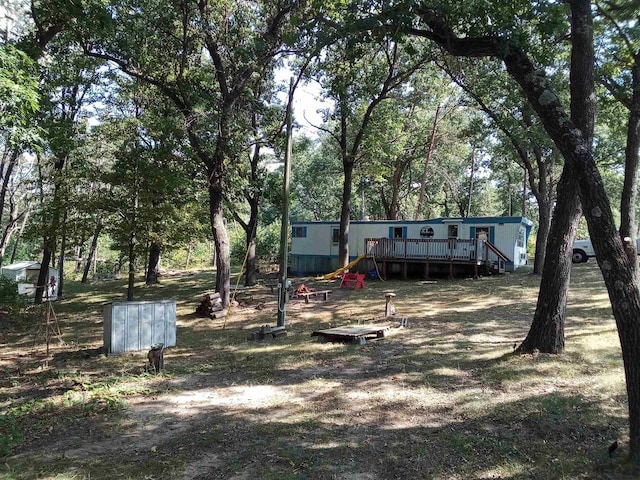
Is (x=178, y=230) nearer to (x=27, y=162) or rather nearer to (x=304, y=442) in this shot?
(x=304, y=442)

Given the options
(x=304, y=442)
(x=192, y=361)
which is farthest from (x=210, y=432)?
(x=192, y=361)

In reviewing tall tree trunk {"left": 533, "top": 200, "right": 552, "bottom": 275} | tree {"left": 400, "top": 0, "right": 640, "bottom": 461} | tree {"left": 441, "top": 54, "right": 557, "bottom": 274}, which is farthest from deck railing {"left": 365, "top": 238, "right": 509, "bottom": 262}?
tree {"left": 400, "top": 0, "right": 640, "bottom": 461}

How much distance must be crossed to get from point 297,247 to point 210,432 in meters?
21.7

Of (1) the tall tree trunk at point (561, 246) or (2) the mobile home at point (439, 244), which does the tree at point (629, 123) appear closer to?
(1) the tall tree trunk at point (561, 246)

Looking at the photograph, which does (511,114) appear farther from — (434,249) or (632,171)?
(632,171)

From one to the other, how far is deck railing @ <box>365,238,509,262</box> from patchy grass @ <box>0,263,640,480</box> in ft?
30.4

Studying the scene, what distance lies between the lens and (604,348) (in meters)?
6.93

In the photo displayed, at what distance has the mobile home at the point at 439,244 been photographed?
1962cm

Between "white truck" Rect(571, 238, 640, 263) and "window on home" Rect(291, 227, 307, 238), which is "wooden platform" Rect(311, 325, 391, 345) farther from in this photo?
"white truck" Rect(571, 238, 640, 263)

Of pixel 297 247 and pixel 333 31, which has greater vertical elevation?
pixel 333 31

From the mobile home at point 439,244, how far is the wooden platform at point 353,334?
11296 millimetres

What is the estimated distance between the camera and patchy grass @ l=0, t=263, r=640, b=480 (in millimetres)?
3834

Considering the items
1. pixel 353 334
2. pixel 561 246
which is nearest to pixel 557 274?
pixel 561 246

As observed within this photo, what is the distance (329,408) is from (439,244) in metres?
16.0
